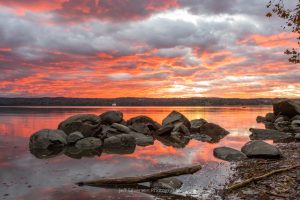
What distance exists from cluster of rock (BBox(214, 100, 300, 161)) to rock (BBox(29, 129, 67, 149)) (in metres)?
13.3

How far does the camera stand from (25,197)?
1264 centimetres

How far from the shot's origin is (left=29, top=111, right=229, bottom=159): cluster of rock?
25.8m

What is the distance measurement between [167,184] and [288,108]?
44.8 metres

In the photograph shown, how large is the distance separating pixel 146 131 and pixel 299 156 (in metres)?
20.5

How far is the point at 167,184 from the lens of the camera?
13.6 meters

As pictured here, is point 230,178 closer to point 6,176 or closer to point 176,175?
point 176,175

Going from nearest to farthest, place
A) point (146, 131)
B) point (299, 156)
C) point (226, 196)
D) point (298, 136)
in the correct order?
point (226, 196), point (299, 156), point (298, 136), point (146, 131)

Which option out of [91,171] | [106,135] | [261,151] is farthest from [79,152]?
[261,151]

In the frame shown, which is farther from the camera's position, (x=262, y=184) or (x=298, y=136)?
(x=298, y=136)

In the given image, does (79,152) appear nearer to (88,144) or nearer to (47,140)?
(88,144)

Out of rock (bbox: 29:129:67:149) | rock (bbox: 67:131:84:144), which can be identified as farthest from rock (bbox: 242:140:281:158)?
rock (bbox: 29:129:67:149)

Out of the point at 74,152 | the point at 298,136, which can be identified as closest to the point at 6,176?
the point at 74,152

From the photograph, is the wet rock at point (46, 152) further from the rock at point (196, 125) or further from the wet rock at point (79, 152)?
the rock at point (196, 125)

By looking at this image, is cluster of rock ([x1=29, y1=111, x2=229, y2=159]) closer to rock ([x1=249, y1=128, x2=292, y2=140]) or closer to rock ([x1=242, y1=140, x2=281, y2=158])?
rock ([x1=249, y1=128, x2=292, y2=140])
